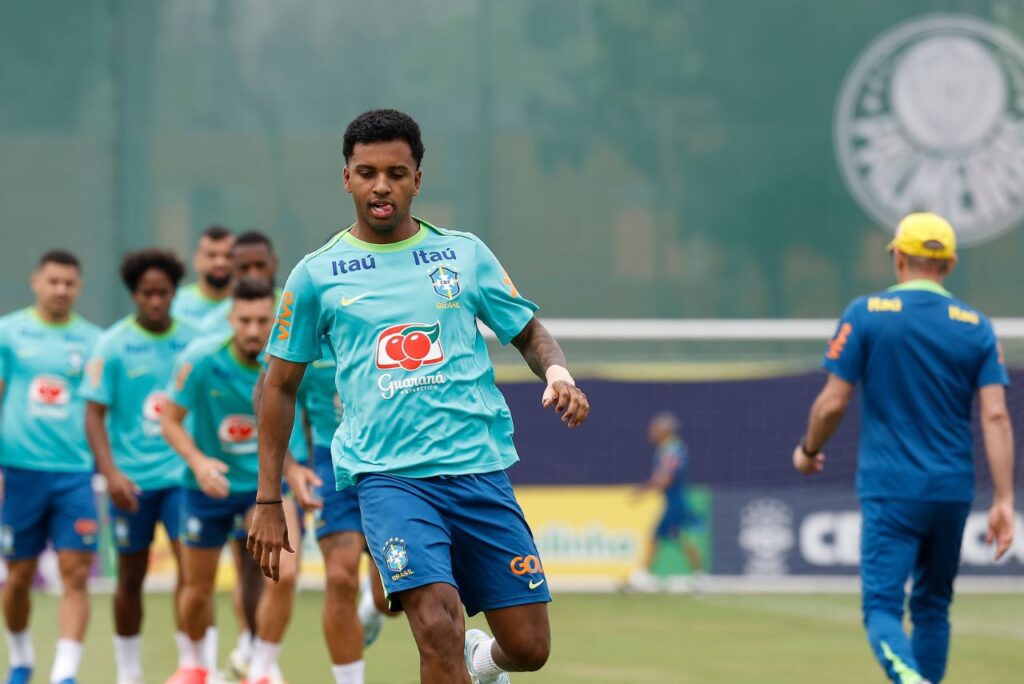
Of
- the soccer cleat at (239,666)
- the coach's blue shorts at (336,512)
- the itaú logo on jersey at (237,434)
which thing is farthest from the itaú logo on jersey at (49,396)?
the coach's blue shorts at (336,512)

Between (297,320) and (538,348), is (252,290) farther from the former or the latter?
(538,348)

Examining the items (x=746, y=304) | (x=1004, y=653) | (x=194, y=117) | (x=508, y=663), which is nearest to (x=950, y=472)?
(x=508, y=663)

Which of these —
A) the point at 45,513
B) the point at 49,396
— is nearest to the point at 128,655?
the point at 45,513

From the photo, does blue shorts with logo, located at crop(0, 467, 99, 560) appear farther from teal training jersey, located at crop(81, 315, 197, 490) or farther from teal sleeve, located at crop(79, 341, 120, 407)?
teal sleeve, located at crop(79, 341, 120, 407)

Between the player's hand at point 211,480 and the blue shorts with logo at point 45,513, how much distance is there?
53.8 inches

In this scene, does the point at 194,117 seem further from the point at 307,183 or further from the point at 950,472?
the point at 950,472

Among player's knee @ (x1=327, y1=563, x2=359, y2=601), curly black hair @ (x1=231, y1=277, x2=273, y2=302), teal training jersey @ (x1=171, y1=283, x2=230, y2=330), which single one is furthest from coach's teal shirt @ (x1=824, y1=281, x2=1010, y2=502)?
teal training jersey @ (x1=171, y1=283, x2=230, y2=330)

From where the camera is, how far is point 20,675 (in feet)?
29.7

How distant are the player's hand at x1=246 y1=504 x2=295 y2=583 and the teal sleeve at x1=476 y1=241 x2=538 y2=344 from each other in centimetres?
98

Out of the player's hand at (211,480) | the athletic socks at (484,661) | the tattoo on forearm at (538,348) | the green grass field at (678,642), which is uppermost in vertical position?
the tattoo on forearm at (538,348)

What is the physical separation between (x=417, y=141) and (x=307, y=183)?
47.4ft

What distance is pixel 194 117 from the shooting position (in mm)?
20312

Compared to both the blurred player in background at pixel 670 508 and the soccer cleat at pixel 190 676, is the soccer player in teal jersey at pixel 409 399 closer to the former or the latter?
the soccer cleat at pixel 190 676

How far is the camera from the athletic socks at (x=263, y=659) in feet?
29.1
